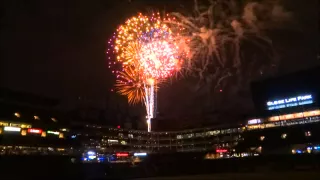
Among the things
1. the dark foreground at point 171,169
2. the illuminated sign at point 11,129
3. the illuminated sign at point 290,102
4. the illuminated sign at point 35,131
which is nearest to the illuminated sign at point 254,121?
the illuminated sign at point 290,102

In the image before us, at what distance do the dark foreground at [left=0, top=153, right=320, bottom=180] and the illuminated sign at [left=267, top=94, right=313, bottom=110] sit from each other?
6359 centimetres

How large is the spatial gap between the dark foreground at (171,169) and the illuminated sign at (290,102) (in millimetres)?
63593

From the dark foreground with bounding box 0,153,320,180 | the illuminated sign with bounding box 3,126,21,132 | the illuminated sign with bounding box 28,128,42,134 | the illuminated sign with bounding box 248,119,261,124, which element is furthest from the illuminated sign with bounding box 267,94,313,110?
the illuminated sign with bounding box 3,126,21,132

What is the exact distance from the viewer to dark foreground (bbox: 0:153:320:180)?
3056cm

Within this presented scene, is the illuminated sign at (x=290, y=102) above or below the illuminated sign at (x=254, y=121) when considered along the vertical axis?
above

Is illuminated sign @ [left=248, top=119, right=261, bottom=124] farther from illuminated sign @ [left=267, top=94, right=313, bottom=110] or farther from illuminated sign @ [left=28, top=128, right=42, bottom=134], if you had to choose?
illuminated sign @ [left=28, top=128, right=42, bottom=134]

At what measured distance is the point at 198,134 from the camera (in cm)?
9675

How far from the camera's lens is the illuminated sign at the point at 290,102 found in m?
98.4

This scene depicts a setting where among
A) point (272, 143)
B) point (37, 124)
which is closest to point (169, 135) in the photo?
point (272, 143)

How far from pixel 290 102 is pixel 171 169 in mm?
71732

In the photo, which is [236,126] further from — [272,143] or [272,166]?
[272,166]

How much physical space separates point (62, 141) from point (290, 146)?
5026cm

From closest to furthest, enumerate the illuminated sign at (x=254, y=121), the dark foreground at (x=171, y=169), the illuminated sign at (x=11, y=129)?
1. the dark foreground at (x=171, y=169)
2. the illuminated sign at (x=11, y=129)
3. the illuminated sign at (x=254, y=121)

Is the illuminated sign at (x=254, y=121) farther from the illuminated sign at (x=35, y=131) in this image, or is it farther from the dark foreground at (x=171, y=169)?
the illuminated sign at (x=35, y=131)
